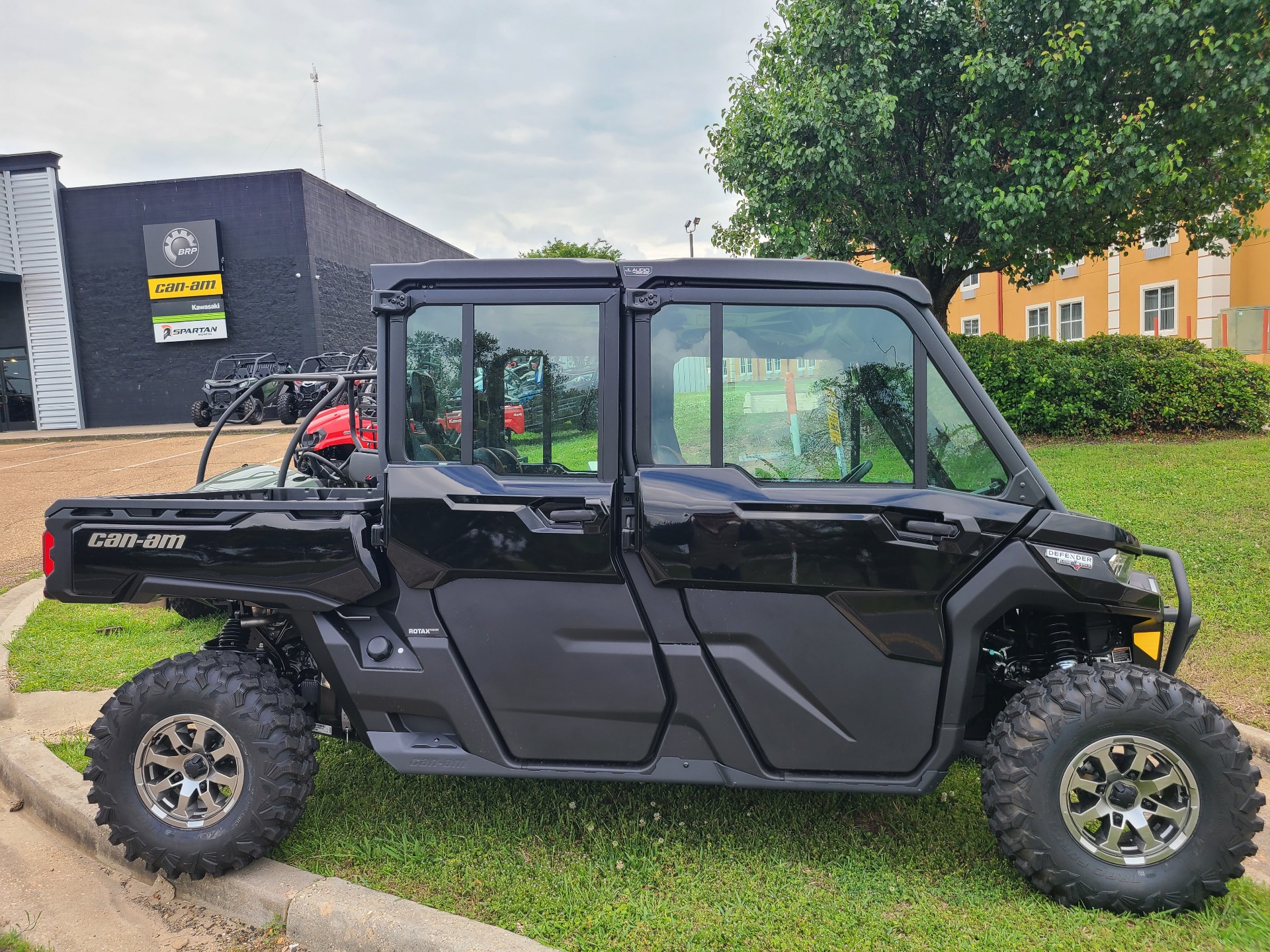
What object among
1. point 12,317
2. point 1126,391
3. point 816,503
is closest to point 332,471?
point 816,503

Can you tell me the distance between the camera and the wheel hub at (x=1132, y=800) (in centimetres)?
264

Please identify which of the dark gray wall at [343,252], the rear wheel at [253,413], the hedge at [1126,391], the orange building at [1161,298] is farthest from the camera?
the dark gray wall at [343,252]

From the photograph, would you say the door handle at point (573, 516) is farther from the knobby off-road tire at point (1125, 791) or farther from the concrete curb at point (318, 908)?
the knobby off-road tire at point (1125, 791)

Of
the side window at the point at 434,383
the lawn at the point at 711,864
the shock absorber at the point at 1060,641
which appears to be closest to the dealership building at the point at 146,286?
the lawn at the point at 711,864

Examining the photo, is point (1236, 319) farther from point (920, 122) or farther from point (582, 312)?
point (582, 312)

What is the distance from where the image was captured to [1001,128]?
10.2 meters

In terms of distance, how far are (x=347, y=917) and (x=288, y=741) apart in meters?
0.64

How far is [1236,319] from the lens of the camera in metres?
20.3

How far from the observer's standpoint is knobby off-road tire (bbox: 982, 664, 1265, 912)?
2600 mm

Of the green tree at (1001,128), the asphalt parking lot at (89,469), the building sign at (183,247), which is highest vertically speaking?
the building sign at (183,247)

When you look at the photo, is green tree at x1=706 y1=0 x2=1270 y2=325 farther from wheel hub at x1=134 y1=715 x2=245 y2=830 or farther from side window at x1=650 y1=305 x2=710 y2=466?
wheel hub at x1=134 y1=715 x2=245 y2=830

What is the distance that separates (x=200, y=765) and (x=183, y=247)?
28569 mm

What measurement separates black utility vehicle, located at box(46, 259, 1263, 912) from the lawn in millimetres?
201

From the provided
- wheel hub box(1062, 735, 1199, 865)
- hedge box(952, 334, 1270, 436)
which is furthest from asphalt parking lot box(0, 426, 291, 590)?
hedge box(952, 334, 1270, 436)
